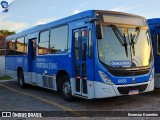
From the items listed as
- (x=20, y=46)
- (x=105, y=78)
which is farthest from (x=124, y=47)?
(x=20, y=46)

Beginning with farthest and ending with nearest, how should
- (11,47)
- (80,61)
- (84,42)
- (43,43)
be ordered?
(11,47)
(43,43)
(80,61)
(84,42)

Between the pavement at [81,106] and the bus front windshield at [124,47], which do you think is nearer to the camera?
the pavement at [81,106]

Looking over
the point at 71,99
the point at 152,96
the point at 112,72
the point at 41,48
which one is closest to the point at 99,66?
the point at 112,72

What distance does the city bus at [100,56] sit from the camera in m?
8.63

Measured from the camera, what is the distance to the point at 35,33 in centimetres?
1347

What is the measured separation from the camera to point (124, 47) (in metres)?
9.05

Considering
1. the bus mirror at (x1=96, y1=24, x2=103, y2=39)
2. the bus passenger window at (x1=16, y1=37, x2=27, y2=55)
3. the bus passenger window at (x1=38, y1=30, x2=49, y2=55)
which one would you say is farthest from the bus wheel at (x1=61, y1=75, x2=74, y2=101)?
the bus passenger window at (x1=16, y1=37, x2=27, y2=55)

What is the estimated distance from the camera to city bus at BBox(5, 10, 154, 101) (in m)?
8.63

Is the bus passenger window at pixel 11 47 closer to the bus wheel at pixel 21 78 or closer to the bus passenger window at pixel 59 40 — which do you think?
the bus wheel at pixel 21 78

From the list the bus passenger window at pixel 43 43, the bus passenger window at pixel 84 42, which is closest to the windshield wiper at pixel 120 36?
the bus passenger window at pixel 84 42

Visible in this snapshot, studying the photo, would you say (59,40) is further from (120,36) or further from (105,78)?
(105,78)

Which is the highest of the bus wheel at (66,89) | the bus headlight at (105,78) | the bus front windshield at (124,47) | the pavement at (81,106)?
the bus front windshield at (124,47)

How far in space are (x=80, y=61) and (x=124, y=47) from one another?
58.4 inches

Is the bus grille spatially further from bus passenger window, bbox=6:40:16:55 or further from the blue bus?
bus passenger window, bbox=6:40:16:55
